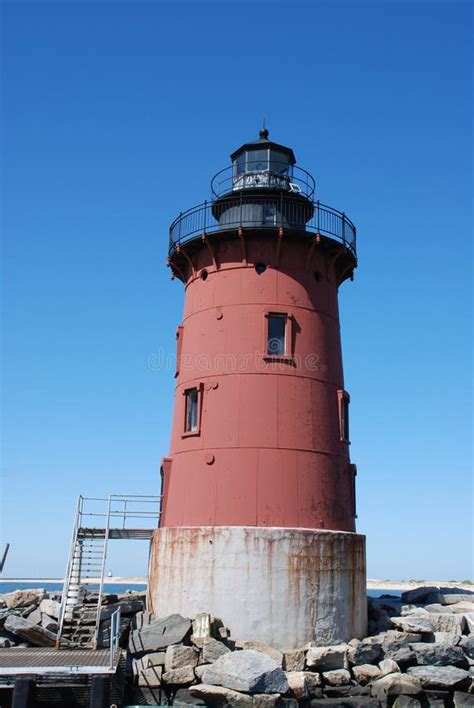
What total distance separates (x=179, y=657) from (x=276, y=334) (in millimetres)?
Result: 8244

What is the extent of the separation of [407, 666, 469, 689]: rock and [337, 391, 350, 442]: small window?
19.5ft

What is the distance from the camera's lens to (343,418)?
18.1 m

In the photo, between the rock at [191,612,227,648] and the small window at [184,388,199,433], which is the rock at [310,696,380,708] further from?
the small window at [184,388,199,433]

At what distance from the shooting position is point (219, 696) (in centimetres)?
1271

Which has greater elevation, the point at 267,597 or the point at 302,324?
the point at 302,324

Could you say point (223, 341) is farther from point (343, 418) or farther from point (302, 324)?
point (343, 418)

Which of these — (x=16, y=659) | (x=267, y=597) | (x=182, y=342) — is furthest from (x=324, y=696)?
(x=182, y=342)

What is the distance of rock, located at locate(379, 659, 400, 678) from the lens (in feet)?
46.1

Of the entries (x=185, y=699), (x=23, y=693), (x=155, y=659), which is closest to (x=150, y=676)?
(x=155, y=659)

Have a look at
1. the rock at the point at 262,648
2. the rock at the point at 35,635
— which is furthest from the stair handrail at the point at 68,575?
the rock at the point at 262,648

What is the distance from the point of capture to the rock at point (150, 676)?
534 inches

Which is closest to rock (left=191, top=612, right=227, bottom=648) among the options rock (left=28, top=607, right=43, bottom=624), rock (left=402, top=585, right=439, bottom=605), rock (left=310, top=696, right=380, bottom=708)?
rock (left=310, top=696, right=380, bottom=708)

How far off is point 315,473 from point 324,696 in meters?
5.15

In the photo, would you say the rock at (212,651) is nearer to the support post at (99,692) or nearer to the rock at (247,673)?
the rock at (247,673)
